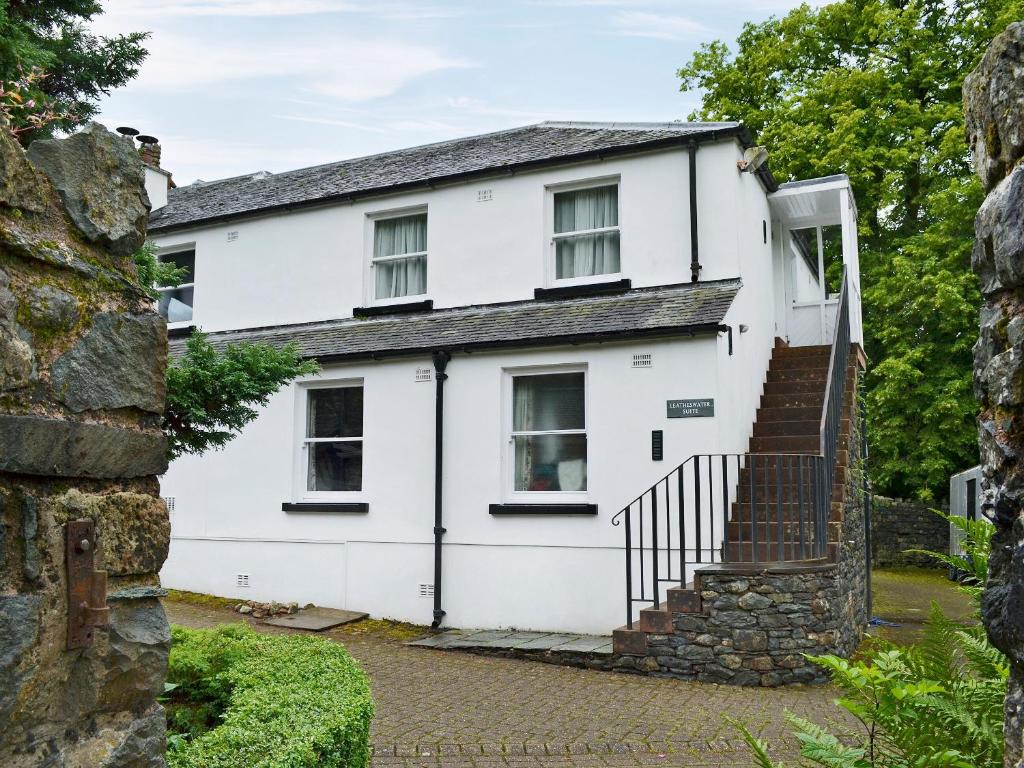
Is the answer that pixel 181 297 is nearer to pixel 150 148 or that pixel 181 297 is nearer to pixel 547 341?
pixel 150 148

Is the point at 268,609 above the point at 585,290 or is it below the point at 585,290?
below

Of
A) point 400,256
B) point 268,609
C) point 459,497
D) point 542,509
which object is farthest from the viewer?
point 400,256

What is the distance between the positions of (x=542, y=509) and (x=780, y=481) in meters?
3.11

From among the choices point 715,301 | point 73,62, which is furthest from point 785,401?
point 73,62

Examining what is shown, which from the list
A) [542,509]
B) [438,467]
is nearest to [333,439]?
[438,467]

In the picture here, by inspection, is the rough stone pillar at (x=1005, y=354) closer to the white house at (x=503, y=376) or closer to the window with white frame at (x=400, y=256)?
the white house at (x=503, y=376)

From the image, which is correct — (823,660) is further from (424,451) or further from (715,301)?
(424,451)

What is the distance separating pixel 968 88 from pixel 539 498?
9.24 metres

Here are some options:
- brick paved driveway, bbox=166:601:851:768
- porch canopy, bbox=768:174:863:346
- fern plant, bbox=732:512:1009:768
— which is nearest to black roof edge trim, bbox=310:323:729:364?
brick paved driveway, bbox=166:601:851:768

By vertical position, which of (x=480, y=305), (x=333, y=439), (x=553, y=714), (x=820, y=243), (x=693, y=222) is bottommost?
(x=553, y=714)

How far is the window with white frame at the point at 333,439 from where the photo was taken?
489 inches

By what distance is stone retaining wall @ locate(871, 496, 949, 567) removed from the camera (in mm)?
22484

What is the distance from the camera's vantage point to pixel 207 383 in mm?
5703

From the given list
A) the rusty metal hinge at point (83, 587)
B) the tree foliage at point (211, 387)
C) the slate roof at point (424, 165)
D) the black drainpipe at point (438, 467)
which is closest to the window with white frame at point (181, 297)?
the slate roof at point (424, 165)
